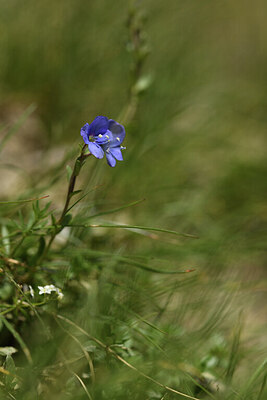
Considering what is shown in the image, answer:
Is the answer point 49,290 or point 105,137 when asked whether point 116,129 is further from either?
point 49,290

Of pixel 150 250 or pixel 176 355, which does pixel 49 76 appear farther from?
pixel 176 355

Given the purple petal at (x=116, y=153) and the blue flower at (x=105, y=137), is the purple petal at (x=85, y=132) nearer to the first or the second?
the blue flower at (x=105, y=137)

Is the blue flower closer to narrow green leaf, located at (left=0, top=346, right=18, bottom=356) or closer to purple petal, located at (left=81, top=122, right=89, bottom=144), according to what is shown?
purple petal, located at (left=81, top=122, right=89, bottom=144)

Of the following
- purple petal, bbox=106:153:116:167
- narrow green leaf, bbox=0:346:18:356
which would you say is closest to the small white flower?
narrow green leaf, bbox=0:346:18:356

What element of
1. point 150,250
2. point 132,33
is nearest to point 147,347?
point 150,250

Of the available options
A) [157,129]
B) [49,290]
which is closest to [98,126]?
[49,290]

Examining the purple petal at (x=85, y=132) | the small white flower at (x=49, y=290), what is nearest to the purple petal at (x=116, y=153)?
the purple petal at (x=85, y=132)
